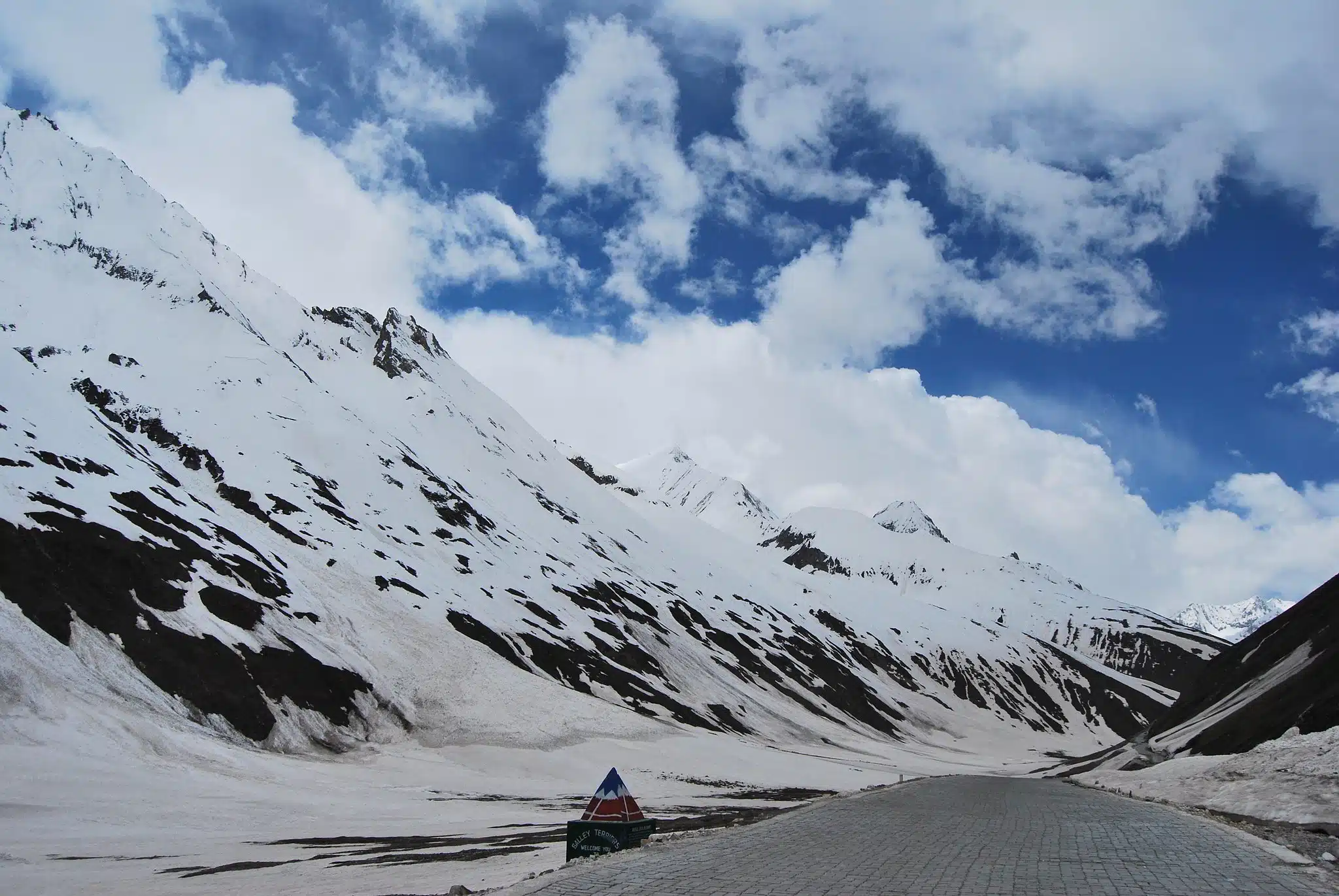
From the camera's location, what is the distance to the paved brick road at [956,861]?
557 inches

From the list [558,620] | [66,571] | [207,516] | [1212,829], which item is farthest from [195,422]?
[1212,829]

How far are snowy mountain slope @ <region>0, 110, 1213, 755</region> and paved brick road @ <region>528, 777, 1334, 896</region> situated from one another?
4159 centimetres

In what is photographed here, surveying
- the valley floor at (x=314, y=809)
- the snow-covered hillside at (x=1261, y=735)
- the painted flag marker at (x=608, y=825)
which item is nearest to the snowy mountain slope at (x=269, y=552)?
the valley floor at (x=314, y=809)

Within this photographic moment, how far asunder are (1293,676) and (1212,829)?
41977 millimetres

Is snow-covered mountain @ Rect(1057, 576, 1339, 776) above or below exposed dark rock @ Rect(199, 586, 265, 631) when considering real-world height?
above

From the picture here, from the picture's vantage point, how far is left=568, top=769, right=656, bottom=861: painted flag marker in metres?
19.8

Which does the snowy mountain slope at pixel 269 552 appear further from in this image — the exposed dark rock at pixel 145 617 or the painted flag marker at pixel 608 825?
the painted flag marker at pixel 608 825

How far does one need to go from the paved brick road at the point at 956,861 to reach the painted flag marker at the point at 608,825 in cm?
74

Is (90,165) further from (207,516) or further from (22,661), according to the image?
(22,661)

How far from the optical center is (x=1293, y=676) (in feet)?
181

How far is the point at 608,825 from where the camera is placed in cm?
1992

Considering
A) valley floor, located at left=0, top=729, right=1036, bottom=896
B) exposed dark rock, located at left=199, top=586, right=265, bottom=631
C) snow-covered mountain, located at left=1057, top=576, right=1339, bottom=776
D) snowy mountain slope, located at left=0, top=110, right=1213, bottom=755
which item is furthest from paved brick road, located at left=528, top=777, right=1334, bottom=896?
exposed dark rock, located at left=199, top=586, right=265, bottom=631

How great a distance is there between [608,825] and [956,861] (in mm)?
7805

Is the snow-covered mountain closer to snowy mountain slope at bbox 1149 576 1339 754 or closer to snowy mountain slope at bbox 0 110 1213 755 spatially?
snowy mountain slope at bbox 1149 576 1339 754
